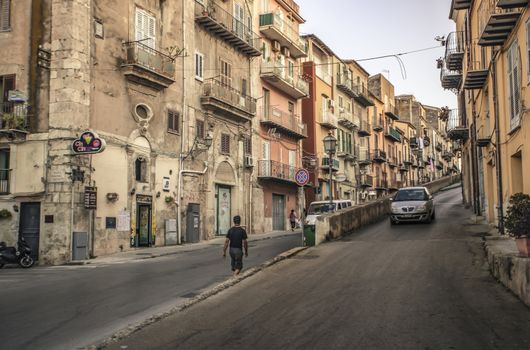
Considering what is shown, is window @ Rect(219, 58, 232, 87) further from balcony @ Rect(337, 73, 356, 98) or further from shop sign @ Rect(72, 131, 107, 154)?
balcony @ Rect(337, 73, 356, 98)

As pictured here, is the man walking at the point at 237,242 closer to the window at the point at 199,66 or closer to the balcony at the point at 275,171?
the window at the point at 199,66

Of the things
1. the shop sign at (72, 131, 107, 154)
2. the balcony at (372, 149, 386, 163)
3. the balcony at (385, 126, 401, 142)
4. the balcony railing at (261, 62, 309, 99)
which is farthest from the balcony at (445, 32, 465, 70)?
the balcony at (385, 126, 401, 142)

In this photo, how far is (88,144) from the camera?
66.1 feet

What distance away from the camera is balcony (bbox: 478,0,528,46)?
13.8 m

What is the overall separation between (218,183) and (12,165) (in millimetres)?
11690

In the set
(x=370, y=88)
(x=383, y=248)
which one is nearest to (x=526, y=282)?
(x=383, y=248)

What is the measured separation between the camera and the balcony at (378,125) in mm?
62134

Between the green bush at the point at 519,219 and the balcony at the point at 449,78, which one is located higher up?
the balcony at the point at 449,78

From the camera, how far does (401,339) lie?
292 inches

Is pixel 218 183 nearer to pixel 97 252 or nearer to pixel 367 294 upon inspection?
pixel 97 252

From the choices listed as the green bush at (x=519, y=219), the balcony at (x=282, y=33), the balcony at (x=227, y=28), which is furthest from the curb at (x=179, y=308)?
the balcony at (x=282, y=33)

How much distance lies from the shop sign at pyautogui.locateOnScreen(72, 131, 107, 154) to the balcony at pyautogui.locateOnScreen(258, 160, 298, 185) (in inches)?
630

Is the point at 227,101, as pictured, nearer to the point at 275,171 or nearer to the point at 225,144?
the point at 225,144

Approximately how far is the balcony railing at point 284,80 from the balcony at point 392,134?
89.2 ft
